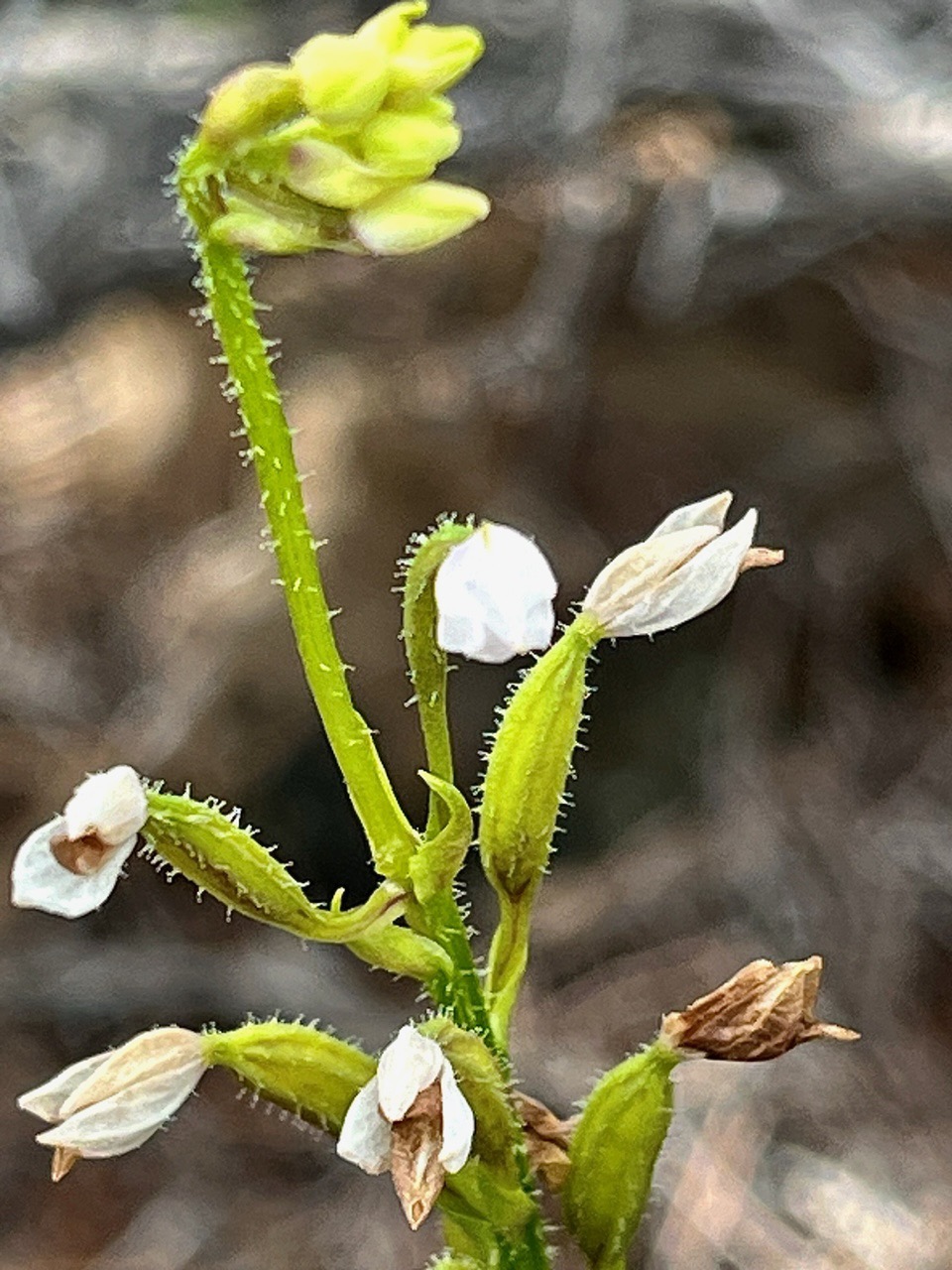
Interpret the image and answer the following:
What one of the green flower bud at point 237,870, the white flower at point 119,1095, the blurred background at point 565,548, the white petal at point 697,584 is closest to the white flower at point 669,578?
the white petal at point 697,584

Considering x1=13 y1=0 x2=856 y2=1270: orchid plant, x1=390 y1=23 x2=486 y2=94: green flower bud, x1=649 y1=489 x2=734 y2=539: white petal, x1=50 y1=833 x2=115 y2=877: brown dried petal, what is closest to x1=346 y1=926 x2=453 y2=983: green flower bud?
x1=13 y1=0 x2=856 y2=1270: orchid plant

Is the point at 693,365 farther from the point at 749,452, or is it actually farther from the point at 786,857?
the point at 786,857

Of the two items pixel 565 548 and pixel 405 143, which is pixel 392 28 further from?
pixel 565 548

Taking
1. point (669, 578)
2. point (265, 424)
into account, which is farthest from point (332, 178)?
point (669, 578)

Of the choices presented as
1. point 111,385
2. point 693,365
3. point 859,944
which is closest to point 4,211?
point 111,385

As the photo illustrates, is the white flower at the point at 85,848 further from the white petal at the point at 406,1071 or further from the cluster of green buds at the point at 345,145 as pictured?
the cluster of green buds at the point at 345,145
